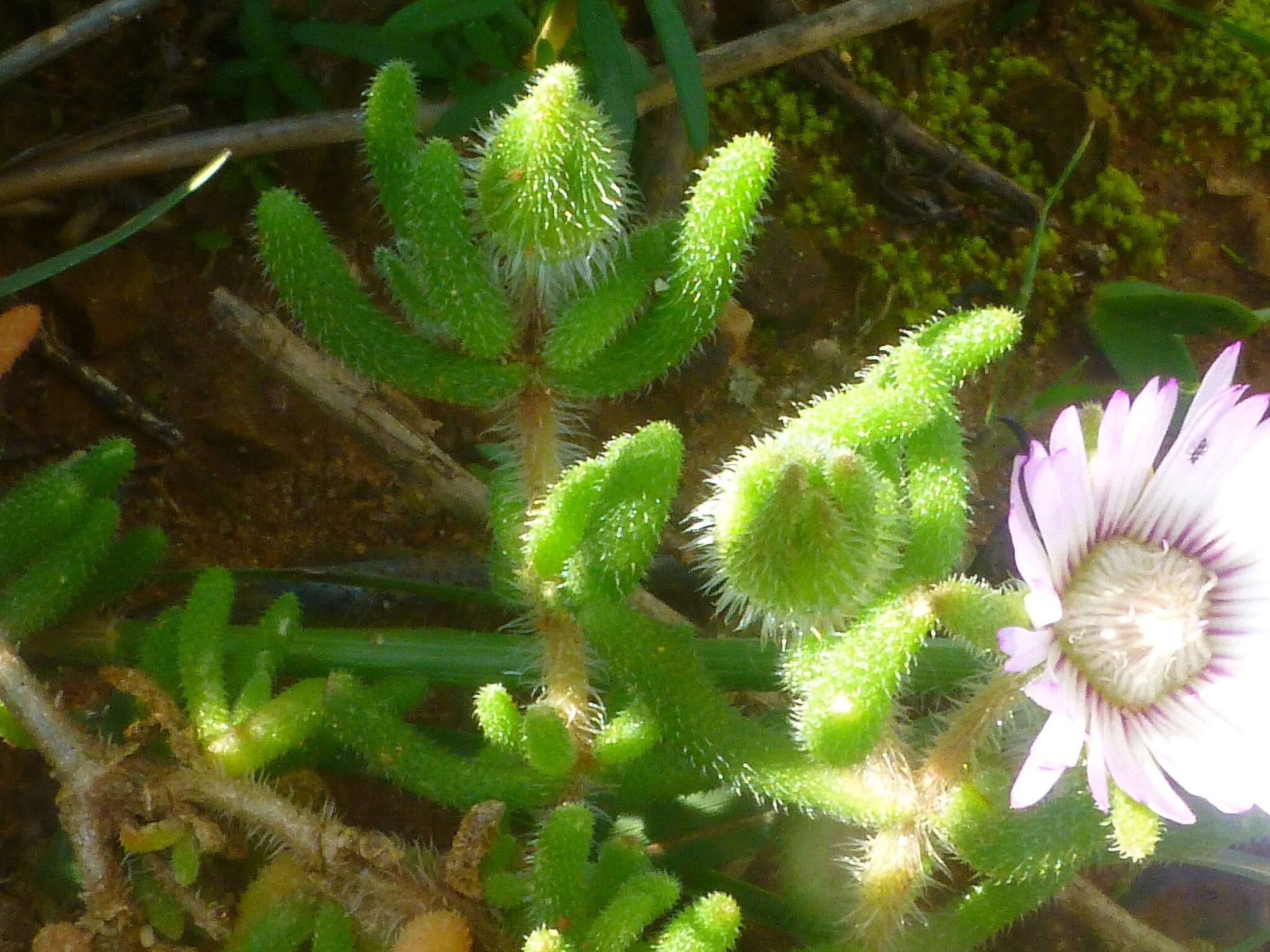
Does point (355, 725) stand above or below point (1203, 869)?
above

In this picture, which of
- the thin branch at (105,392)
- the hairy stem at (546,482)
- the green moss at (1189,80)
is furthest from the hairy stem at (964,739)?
the green moss at (1189,80)

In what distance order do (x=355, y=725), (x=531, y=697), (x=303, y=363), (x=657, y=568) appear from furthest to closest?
(x=657, y=568), (x=303, y=363), (x=531, y=697), (x=355, y=725)

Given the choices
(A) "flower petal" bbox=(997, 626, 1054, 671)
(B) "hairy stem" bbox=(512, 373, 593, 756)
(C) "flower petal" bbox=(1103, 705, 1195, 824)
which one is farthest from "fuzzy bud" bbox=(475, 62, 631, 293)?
(C) "flower petal" bbox=(1103, 705, 1195, 824)

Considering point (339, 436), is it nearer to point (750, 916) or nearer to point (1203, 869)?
point (750, 916)

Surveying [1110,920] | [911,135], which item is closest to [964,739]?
[1110,920]

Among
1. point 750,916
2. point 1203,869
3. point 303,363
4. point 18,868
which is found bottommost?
point 1203,869

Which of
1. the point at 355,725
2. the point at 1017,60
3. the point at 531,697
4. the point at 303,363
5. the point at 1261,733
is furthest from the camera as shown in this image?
the point at 1017,60

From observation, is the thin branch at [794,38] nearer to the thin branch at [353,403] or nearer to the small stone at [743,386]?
the small stone at [743,386]

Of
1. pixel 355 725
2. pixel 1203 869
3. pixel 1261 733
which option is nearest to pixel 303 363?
pixel 355 725
